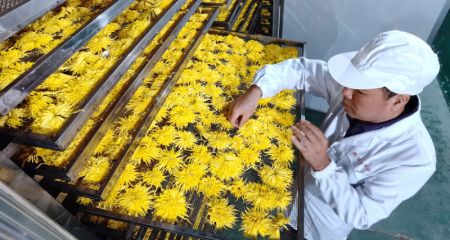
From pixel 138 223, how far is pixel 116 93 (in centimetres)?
81

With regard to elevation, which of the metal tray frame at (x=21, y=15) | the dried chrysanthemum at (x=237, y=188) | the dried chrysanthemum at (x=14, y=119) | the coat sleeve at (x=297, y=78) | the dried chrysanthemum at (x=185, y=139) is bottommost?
the dried chrysanthemum at (x=237, y=188)

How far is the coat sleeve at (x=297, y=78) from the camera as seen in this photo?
7.11 ft

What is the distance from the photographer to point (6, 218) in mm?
735

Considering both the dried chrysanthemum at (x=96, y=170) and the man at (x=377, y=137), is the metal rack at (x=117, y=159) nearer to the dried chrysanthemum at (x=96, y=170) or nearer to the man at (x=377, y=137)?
the dried chrysanthemum at (x=96, y=170)

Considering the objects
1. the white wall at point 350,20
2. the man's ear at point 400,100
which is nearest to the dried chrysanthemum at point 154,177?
the man's ear at point 400,100

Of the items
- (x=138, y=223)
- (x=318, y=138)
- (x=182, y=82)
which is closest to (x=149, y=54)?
(x=182, y=82)

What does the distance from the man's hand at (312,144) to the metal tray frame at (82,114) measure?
1109 mm

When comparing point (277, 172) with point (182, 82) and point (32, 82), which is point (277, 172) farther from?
point (32, 82)

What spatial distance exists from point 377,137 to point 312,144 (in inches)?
15.5

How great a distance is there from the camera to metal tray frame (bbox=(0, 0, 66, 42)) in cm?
88

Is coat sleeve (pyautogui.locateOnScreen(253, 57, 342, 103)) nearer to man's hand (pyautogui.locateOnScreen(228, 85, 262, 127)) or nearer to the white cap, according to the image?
man's hand (pyautogui.locateOnScreen(228, 85, 262, 127))

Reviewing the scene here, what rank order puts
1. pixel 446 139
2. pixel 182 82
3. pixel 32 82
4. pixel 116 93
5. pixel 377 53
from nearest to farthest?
pixel 32 82
pixel 377 53
pixel 116 93
pixel 182 82
pixel 446 139

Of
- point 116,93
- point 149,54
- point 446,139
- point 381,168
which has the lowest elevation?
point 446,139

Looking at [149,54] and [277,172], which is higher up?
[149,54]
